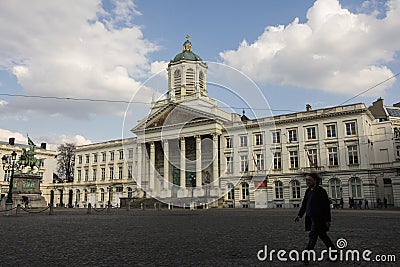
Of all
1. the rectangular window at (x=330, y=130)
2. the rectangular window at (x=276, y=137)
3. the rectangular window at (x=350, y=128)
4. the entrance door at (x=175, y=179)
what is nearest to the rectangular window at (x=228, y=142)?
the rectangular window at (x=276, y=137)

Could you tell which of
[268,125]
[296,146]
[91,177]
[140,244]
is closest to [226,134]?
[268,125]

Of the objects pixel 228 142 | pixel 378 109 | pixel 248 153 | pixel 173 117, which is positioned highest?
pixel 378 109

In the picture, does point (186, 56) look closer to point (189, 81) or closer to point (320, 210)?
point (189, 81)

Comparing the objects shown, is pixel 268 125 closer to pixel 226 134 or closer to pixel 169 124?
pixel 226 134

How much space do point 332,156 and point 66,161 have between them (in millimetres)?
62271

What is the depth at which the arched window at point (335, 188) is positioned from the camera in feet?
161

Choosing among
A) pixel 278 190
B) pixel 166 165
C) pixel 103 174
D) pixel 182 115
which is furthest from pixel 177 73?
pixel 278 190

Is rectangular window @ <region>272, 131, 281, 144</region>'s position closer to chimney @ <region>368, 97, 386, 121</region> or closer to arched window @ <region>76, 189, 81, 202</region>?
chimney @ <region>368, 97, 386, 121</region>

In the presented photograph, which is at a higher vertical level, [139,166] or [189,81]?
[189,81]

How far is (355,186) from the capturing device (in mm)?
48000

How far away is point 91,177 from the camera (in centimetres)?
7800

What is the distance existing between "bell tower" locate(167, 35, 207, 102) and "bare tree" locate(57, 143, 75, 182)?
32.2m

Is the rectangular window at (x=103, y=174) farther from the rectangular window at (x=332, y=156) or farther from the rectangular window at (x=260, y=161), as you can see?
the rectangular window at (x=332, y=156)

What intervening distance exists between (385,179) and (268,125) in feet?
58.7
